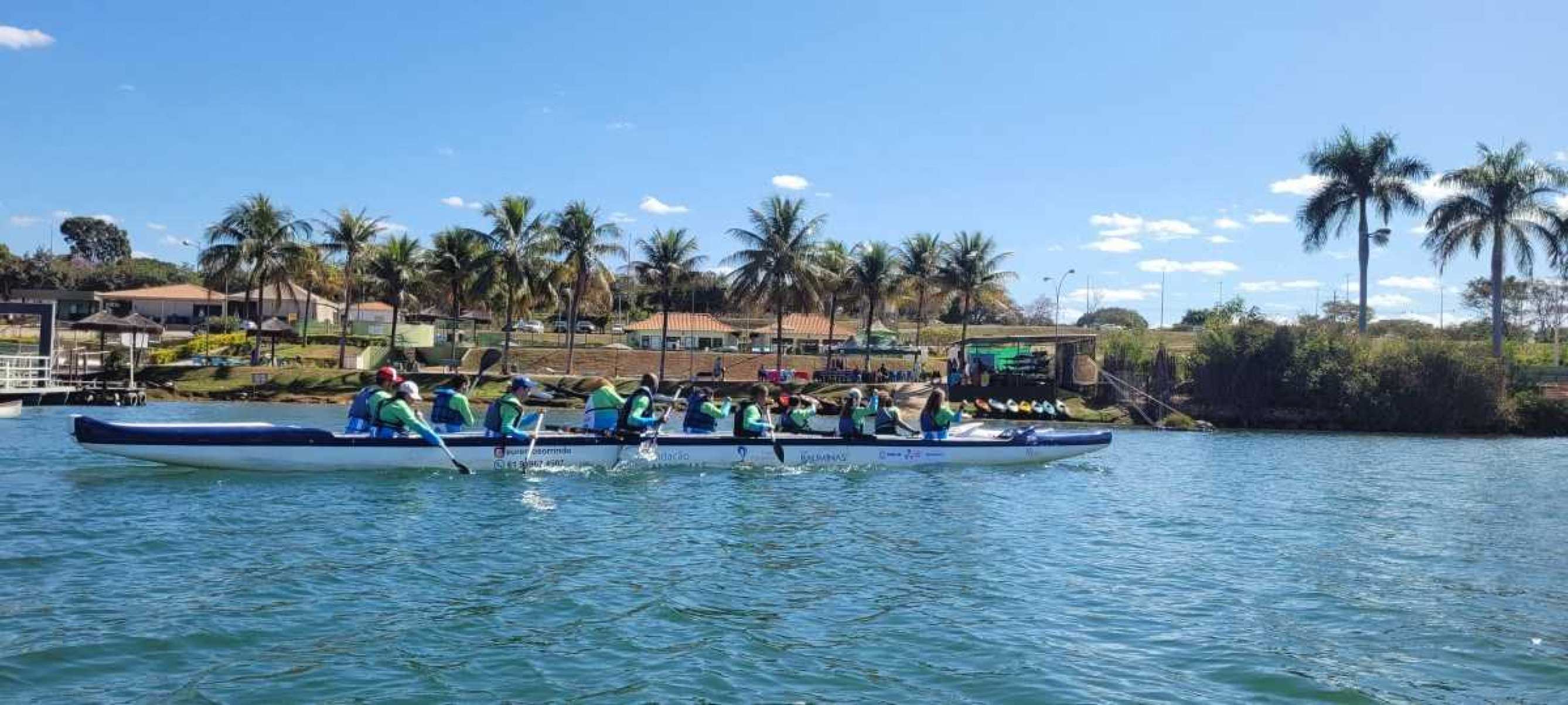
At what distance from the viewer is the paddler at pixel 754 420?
2478 cm

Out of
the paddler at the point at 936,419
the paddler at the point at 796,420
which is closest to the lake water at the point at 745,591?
the paddler at the point at 796,420

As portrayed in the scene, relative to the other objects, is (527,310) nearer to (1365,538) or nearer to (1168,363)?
(1168,363)

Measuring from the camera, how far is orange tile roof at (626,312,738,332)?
75750 millimetres

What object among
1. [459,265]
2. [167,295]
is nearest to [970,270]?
[459,265]

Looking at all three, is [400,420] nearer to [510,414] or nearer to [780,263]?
[510,414]

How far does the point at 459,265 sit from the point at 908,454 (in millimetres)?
46526

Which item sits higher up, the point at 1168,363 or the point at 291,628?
the point at 1168,363

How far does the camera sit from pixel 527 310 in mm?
67688

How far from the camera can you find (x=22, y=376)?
147 feet

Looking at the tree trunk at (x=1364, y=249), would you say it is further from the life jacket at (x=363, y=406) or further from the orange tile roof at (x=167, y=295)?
the orange tile roof at (x=167, y=295)

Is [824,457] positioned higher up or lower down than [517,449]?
lower down

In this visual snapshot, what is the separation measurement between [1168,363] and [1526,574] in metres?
41.2

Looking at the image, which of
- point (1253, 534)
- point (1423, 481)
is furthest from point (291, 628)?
point (1423, 481)

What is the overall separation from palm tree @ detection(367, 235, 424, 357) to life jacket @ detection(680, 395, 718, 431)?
41.7m
